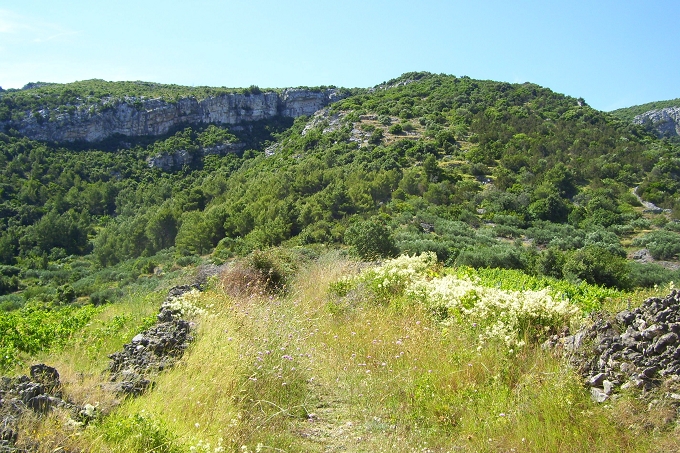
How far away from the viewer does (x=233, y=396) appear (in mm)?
3498

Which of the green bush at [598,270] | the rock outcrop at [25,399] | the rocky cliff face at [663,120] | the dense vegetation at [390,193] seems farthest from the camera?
the rocky cliff face at [663,120]

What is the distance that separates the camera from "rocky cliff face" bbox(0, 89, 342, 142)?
63.3m

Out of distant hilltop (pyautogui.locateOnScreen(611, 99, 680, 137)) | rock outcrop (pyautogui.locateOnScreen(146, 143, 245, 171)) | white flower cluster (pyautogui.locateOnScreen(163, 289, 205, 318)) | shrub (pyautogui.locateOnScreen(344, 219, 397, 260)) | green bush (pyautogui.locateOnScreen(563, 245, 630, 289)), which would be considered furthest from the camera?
distant hilltop (pyautogui.locateOnScreen(611, 99, 680, 137))

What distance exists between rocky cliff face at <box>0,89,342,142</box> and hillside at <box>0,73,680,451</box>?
0.96ft

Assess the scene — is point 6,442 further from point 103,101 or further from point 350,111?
point 103,101

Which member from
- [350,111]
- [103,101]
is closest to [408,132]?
[350,111]

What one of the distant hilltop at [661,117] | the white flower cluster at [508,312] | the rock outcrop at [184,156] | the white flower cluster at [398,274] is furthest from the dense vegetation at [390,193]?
the distant hilltop at [661,117]

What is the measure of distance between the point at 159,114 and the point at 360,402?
243 feet

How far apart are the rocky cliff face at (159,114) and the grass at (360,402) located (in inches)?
2785

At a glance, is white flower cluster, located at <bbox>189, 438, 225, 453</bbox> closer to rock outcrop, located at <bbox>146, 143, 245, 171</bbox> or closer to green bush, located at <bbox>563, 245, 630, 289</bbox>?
green bush, located at <bbox>563, 245, 630, 289</bbox>

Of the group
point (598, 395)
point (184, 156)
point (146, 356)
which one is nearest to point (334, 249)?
point (146, 356)

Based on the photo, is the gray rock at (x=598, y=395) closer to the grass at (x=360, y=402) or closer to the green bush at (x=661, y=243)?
the grass at (x=360, y=402)

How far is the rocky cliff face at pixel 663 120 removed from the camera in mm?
68250

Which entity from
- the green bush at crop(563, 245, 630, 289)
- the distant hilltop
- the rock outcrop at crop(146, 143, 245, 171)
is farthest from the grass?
the distant hilltop
